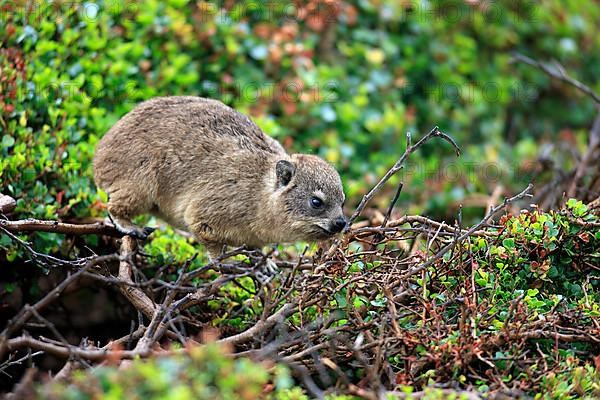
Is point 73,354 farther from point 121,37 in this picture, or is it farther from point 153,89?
A: point 121,37

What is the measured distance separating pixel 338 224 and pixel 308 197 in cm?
34

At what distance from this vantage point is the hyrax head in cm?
544

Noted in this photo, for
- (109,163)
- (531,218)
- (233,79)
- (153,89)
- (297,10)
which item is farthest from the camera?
(297,10)

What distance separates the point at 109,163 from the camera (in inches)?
221

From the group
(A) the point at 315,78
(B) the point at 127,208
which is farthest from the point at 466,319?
(A) the point at 315,78

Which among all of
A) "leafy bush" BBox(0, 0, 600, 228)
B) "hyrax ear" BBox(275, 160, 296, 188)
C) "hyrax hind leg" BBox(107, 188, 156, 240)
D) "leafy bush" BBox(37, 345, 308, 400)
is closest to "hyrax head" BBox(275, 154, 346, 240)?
"hyrax ear" BBox(275, 160, 296, 188)

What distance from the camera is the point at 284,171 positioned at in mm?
5527

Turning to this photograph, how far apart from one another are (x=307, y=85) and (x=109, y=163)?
11.1 feet

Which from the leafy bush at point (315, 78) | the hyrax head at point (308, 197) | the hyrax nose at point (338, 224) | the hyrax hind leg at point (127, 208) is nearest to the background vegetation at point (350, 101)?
the leafy bush at point (315, 78)

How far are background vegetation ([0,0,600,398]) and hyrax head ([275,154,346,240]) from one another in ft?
2.11

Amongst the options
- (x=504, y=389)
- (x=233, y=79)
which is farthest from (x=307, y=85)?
(x=504, y=389)

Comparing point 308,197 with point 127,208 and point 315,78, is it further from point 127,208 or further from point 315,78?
point 315,78

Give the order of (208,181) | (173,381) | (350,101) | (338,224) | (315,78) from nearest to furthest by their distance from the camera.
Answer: (173,381) → (338,224) → (208,181) → (315,78) → (350,101)

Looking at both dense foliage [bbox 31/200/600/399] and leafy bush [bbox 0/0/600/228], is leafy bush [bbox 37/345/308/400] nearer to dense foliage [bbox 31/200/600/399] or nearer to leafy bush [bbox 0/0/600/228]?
dense foliage [bbox 31/200/600/399]
